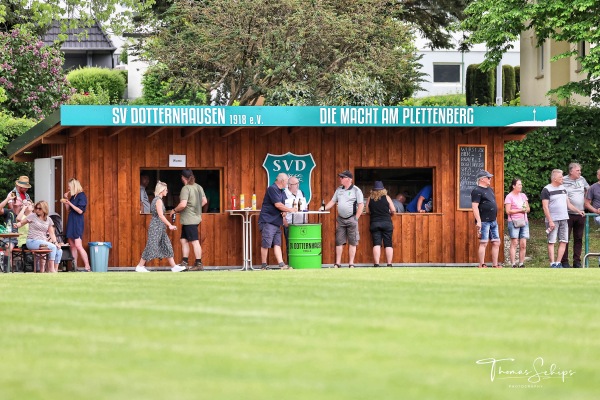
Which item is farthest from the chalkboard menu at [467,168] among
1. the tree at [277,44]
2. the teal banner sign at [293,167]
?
the tree at [277,44]

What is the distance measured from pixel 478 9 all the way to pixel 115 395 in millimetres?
29384

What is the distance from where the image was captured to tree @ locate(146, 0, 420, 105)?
3459 centimetres

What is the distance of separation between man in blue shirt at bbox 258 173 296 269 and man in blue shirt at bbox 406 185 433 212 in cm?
273

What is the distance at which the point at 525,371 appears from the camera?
7.30 meters

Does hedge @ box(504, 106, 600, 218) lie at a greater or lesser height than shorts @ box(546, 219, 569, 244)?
greater

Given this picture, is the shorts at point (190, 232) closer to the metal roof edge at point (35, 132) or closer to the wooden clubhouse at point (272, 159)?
the wooden clubhouse at point (272, 159)

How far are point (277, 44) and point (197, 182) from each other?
1403cm

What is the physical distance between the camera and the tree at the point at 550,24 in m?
31.4

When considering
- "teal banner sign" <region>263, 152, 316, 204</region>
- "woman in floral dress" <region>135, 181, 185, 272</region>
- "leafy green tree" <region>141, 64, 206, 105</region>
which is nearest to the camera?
"woman in floral dress" <region>135, 181, 185, 272</region>

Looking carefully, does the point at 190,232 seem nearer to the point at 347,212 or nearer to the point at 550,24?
the point at 347,212

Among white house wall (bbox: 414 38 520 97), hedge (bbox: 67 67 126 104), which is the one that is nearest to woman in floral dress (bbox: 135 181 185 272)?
hedge (bbox: 67 67 126 104)

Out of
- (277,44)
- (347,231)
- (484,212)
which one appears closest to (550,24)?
(277,44)

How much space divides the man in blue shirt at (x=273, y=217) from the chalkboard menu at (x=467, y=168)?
3.37m

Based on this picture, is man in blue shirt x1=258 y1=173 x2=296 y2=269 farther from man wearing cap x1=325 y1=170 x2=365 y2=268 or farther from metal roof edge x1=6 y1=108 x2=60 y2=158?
metal roof edge x1=6 y1=108 x2=60 y2=158
